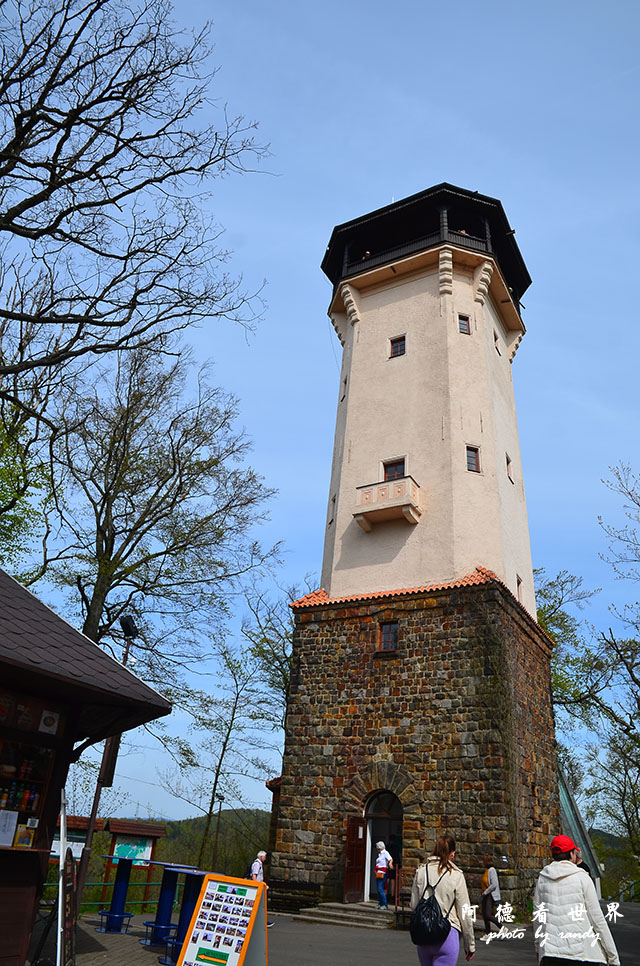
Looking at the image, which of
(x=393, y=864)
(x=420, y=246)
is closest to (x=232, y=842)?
(x=393, y=864)

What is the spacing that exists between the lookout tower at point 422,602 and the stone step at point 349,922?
Answer: 1021 mm

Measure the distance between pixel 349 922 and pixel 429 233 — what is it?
16.8m

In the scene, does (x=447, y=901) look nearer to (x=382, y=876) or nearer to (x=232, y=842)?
(x=382, y=876)

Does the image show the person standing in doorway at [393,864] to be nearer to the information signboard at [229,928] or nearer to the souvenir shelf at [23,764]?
the information signboard at [229,928]

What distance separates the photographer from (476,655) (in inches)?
534

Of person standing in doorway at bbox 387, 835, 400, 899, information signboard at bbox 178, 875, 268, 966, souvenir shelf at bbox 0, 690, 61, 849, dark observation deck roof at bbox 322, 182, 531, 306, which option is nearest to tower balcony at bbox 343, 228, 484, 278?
dark observation deck roof at bbox 322, 182, 531, 306

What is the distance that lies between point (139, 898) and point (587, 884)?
1500 cm

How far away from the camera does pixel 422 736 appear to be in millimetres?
13523

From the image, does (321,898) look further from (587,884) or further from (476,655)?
(587,884)

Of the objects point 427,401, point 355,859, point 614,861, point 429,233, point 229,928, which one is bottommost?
point 229,928

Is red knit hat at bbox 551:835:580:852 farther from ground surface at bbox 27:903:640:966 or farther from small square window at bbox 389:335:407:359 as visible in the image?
small square window at bbox 389:335:407:359

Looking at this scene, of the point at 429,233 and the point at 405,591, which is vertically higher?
the point at 429,233

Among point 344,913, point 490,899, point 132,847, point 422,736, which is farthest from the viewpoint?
point 422,736

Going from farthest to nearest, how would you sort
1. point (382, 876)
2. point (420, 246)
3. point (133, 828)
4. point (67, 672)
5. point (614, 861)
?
point (614, 861), point (420, 246), point (382, 876), point (133, 828), point (67, 672)
